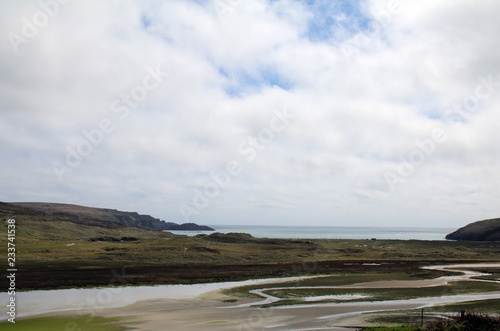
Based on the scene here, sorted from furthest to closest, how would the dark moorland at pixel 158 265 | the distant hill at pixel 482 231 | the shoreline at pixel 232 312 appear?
the distant hill at pixel 482 231
the dark moorland at pixel 158 265
the shoreline at pixel 232 312

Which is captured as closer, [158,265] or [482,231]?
[158,265]

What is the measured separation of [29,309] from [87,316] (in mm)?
6657

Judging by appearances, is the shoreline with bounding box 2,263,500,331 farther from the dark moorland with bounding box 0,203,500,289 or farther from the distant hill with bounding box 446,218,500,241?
the distant hill with bounding box 446,218,500,241

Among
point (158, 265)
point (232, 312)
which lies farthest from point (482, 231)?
point (232, 312)

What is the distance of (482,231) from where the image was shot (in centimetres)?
17962

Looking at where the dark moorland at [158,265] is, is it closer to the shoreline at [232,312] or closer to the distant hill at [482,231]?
the shoreline at [232,312]

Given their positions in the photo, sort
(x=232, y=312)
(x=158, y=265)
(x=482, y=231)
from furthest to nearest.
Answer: (x=482, y=231) → (x=158, y=265) → (x=232, y=312)

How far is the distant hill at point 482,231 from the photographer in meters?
170

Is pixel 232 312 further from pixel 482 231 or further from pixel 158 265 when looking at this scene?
pixel 482 231

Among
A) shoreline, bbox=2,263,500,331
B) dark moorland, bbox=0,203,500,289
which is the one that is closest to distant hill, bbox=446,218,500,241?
dark moorland, bbox=0,203,500,289

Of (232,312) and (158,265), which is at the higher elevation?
(232,312)

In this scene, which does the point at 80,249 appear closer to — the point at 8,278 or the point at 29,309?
the point at 8,278

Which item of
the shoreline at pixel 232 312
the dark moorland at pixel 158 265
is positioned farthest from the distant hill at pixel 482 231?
the shoreline at pixel 232 312

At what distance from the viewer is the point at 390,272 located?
205 ft
